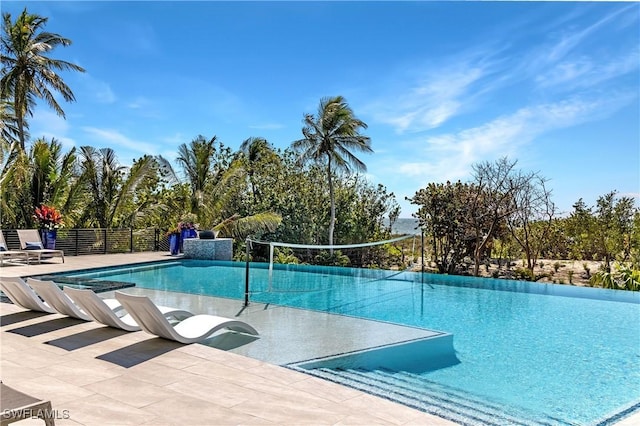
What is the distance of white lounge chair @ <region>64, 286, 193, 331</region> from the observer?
5824mm

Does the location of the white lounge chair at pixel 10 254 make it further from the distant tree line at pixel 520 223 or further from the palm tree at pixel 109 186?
the distant tree line at pixel 520 223

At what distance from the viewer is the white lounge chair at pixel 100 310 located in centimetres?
582

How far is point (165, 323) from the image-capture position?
5.30 meters

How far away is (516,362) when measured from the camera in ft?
20.3

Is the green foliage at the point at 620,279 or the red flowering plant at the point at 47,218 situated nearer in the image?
the green foliage at the point at 620,279

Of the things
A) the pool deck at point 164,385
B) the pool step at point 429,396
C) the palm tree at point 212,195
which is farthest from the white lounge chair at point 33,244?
the pool step at point 429,396

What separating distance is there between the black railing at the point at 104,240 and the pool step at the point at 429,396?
13741 millimetres

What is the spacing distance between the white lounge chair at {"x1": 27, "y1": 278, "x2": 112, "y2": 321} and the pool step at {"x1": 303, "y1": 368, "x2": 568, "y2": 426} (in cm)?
350

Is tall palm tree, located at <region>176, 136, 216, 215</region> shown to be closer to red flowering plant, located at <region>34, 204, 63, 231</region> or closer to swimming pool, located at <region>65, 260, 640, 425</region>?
swimming pool, located at <region>65, 260, 640, 425</region>

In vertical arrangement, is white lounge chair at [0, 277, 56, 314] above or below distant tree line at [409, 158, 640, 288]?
below

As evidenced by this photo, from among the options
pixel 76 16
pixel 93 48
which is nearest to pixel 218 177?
pixel 93 48

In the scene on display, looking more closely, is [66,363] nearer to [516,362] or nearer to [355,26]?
[516,362]

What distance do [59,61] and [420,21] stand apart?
51.9ft

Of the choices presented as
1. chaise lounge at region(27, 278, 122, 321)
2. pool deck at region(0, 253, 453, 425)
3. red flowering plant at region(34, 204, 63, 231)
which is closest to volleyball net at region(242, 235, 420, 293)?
red flowering plant at region(34, 204, 63, 231)
